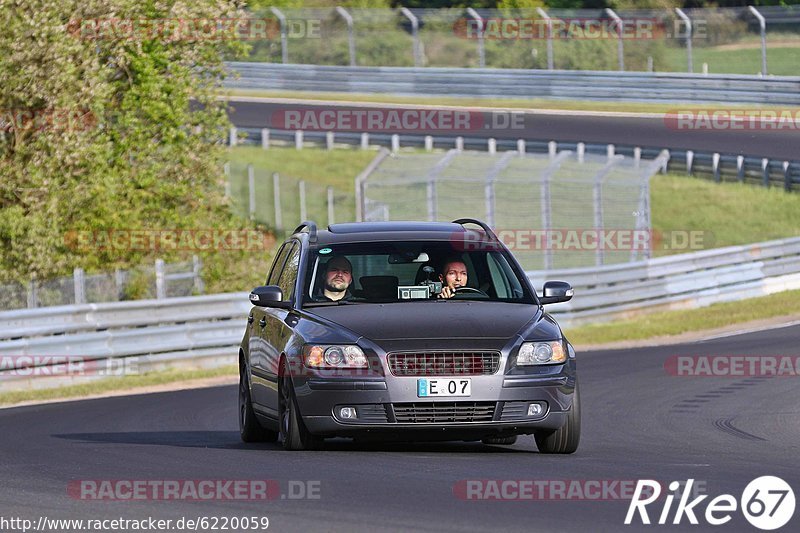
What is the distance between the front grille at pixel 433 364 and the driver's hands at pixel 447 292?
1150 millimetres

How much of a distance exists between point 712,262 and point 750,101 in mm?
13988

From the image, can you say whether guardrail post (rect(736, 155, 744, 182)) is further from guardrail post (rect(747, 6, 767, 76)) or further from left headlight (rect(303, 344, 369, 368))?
left headlight (rect(303, 344, 369, 368))

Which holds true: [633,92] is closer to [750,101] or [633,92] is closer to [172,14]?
[750,101]

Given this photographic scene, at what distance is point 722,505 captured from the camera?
26.0 ft

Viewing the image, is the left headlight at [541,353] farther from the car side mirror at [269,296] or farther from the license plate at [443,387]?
the car side mirror at [269,296]

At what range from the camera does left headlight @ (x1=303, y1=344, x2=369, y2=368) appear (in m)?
10.0

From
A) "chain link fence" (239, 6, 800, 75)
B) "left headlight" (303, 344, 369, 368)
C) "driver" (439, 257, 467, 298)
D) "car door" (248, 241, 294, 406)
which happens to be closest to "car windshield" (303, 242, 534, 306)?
"driver" (439, 257, 467, 298)

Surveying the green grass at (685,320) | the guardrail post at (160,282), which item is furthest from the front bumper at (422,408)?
the green grass at (685,320)

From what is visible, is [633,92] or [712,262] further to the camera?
[633,92]

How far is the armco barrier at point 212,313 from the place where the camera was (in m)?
20.2

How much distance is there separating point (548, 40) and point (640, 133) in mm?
5967

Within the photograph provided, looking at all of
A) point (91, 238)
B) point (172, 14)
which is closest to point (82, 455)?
point (91, 238)

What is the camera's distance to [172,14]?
27594 millimetres

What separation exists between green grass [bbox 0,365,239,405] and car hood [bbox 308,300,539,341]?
946cm
